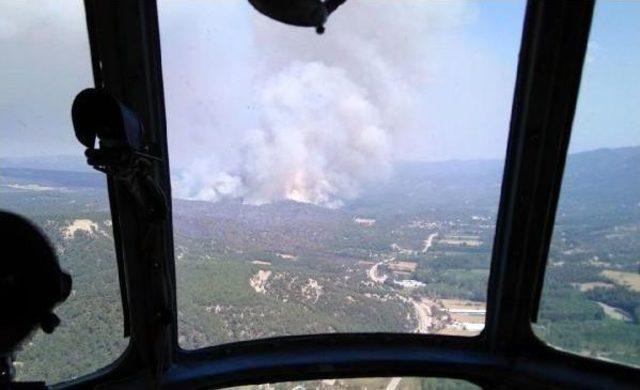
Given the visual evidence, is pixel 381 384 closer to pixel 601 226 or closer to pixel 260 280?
pixel 260 280

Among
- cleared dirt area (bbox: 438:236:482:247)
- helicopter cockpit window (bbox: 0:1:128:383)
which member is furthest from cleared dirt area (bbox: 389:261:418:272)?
helicopter cockpit window (bbox: 0:1:128:383)

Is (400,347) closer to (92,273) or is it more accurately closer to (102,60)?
(92,273)

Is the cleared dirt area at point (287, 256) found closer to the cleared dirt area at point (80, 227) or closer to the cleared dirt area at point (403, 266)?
the cleared dirt area at point (403, 266)

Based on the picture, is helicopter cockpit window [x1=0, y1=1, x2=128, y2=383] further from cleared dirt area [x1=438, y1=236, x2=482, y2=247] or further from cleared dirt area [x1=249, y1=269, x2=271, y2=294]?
cleared dirt area [x1=438, y1=236, x2=482, y2=247]

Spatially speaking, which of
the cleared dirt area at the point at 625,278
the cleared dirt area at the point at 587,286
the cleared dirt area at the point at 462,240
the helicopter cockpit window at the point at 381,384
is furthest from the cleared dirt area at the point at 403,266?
the cleared dirt area at the point at 625,278

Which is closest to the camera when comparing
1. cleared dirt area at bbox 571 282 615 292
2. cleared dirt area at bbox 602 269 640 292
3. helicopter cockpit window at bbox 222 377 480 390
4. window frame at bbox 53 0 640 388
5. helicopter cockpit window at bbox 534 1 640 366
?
window frame at bbox 53 0 640 388

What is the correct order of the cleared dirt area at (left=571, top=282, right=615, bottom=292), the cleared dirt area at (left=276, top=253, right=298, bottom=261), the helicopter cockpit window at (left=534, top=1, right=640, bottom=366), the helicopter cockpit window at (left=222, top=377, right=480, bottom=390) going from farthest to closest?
the helicopter cockpit window at (left=222, top=377, right=480, bottom=390), the cleared dirt area at (left=276, top=253, right=298, bottom=261), the cleared dirt area at (left=571, top=282, right=615, bottom=292), the helicopter cockpit window at (left=534, top=1, right=640, bottom=366)

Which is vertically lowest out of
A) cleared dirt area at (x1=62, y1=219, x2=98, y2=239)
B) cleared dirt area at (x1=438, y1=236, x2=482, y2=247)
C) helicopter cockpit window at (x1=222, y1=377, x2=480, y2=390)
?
helicopter cockpit window at (x1=222, y1=377, x2=480, y2=390)
